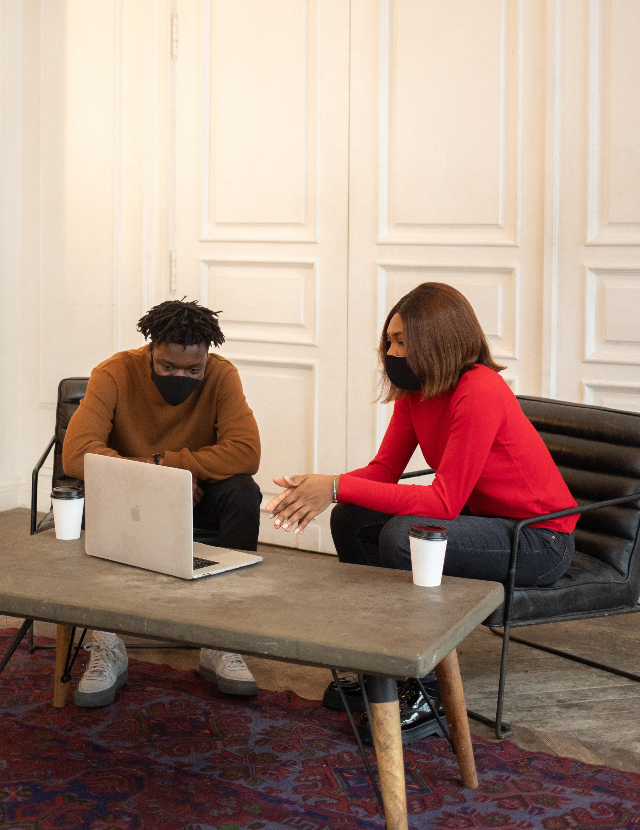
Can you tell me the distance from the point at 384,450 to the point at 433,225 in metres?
1.32

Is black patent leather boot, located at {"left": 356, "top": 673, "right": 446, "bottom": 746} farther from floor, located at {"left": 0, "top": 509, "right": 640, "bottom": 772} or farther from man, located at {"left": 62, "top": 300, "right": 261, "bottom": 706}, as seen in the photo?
man, located at {"left": 62, "top": 300, "right": 261, "bottom": 706}

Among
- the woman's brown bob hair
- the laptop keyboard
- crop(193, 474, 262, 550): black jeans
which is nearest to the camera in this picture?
the laptop keyboard

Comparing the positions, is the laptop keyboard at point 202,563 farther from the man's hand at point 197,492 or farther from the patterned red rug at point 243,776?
the man's hand at point 197,492

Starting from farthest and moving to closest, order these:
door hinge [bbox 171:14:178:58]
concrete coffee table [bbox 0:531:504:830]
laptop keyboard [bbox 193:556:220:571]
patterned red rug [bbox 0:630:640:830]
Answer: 1. door hinge [bbox 171:14:178:58]
2. laptop keyboard [bbox 193:556:220:571]
3. patterned red rug [bbox 0:630:640:830]
4. concrete coffee table [bbox 0:531:504:830]

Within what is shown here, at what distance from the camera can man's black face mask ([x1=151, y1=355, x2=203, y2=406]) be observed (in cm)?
282

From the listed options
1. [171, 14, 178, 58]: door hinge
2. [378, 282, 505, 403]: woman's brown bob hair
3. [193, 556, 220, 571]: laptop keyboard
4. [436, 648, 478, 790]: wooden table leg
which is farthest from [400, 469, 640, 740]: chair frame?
[171, 14, 178, 58]: door hinge

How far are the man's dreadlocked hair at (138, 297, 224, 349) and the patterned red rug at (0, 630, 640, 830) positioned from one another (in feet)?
3.38

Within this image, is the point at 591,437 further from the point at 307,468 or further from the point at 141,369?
the point at 307,468

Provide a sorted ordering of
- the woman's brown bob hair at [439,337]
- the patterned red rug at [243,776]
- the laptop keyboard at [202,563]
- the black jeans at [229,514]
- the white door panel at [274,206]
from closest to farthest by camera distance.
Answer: the patterned red rug at [243,776], the laptop keyboard at [202,563], the woman's brown bob hair at [439,337], the black jeans at [229,514], the white door panel at [274,206]

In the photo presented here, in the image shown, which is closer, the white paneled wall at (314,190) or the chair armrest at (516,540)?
the chair armrest at (516,540)

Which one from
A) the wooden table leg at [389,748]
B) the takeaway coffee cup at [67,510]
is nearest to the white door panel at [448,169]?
the takeaway coffee cup at [67,510]

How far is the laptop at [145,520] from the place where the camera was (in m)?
1.98

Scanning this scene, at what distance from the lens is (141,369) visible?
9.64 feet

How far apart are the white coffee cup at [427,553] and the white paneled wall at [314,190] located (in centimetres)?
171
